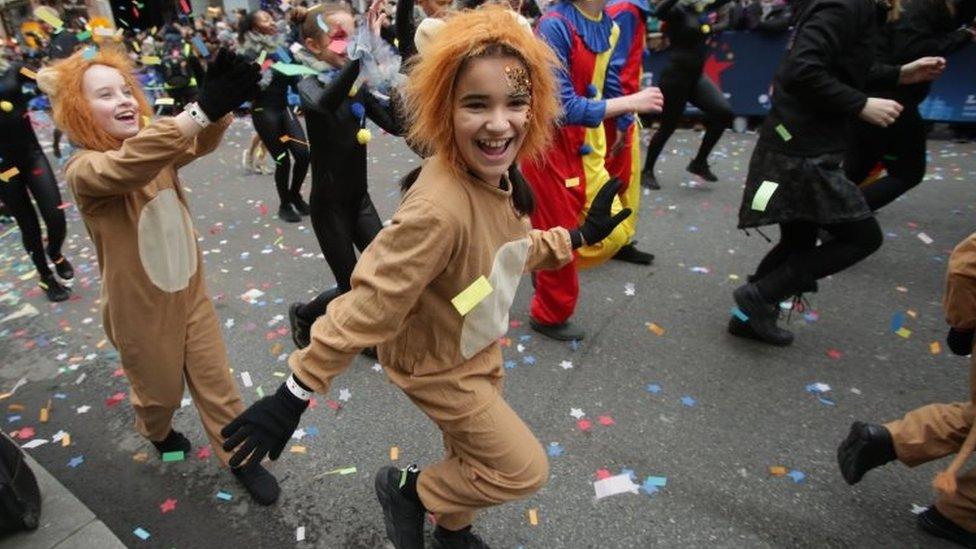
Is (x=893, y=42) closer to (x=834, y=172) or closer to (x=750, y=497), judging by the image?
(x=834, y=172)

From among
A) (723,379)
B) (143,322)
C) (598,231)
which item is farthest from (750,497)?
(143,322)

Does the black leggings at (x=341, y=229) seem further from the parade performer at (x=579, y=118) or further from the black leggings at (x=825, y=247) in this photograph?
the black leggings at (x=825, y=247)

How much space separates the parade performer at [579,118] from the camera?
2750 millimetres

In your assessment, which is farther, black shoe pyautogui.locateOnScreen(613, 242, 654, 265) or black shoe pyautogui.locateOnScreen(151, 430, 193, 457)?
black shoe pyautogui.locateOnScreen(613, 242, 654, 265)

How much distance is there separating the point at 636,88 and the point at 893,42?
4.86 feet

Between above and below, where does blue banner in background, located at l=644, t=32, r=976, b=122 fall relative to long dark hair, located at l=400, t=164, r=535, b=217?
below

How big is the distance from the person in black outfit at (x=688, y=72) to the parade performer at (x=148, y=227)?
4242 millimetres

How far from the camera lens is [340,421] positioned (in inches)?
111

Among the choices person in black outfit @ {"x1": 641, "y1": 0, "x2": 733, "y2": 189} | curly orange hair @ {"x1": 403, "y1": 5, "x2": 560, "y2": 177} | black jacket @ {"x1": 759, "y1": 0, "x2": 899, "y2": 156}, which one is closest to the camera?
curly orange hair @ {"x1": 403, "y1": 5, "x2": 560, "y2": 177}

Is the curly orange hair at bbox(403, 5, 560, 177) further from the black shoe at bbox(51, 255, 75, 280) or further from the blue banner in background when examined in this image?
the blue banner in background

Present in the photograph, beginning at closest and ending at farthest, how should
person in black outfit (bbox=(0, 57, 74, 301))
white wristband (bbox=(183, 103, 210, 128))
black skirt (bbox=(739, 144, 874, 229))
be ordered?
1. white wristband (bbox=(183, 103, 210, 128))
2. black skirt (bbox=(739, 144, 874, 229))
3. person in black outfit (bbox=(0, 57, 74, 301))

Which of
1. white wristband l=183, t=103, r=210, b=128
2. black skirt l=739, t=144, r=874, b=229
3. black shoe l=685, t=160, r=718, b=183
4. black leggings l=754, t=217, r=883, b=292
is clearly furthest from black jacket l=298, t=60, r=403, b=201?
black shoe l=685, t=160, r=718, b=183

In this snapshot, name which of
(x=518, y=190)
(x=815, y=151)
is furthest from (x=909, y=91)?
(x=518, y=190)

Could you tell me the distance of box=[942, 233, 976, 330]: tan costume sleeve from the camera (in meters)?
1.80
